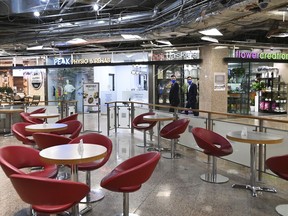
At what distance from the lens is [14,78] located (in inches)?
648

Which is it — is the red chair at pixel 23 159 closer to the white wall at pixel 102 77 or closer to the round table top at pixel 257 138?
the round table top at pixel 257 138

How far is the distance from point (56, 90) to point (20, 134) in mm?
9911

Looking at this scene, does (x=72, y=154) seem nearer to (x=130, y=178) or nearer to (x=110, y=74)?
(x=130, y=178)

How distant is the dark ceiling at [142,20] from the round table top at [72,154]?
3.08m

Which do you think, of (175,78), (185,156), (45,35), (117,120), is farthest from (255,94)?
(45,35)

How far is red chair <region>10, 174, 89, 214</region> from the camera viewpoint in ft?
7.70

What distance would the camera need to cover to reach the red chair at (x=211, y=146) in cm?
450

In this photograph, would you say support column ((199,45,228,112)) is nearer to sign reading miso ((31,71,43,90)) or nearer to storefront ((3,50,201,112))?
storefront ((3,50,201,112))

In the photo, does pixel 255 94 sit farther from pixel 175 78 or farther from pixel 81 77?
pixel 81 77

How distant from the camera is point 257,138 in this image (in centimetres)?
412

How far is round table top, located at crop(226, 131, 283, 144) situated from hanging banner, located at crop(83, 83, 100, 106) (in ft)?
21.0

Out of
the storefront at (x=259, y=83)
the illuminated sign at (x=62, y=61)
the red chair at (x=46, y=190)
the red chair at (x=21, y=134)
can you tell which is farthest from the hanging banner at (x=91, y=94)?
the red chair at (x=46, y=190)

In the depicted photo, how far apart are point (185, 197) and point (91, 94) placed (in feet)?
22.0

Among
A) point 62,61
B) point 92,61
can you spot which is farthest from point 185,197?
point 62,61
